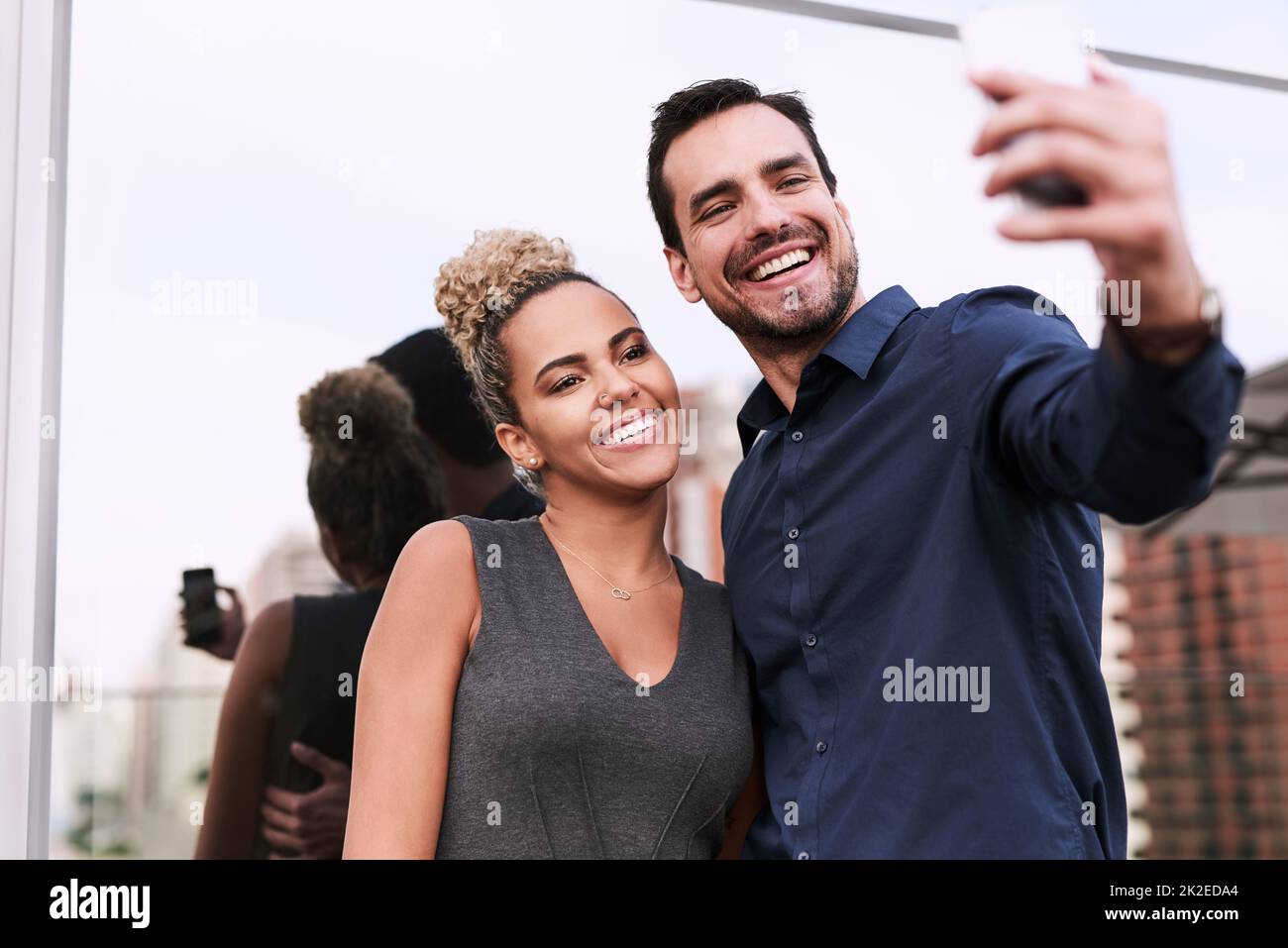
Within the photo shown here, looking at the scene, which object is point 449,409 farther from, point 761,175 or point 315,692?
point 761,175

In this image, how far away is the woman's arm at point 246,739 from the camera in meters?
2.52

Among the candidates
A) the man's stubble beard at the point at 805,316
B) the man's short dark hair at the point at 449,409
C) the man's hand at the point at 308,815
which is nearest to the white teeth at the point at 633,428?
the man's stubble beard at the point at 805,316

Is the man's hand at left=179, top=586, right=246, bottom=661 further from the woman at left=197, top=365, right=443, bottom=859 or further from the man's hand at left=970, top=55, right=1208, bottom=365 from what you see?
the man's hand at left=970, top=55, right=1208, bottom=365

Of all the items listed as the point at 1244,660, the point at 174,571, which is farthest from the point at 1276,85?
the point at 1244,660

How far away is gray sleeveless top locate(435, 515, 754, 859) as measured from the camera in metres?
1.57

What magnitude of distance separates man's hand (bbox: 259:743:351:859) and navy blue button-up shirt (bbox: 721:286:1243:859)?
1284 mm

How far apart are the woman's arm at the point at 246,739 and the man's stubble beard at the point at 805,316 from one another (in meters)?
1.42

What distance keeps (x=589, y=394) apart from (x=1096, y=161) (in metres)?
1.04

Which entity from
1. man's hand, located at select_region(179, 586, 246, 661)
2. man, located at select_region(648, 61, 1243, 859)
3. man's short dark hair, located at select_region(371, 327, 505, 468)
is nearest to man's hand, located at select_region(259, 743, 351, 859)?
man's hand, located at select_region(179, 586, 246, 661)

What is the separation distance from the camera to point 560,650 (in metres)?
1.64

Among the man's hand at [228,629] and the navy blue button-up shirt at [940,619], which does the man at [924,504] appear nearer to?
the navy blue button-up shirt at [940,619]

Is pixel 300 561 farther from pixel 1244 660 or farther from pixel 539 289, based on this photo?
pixel 1244 660
